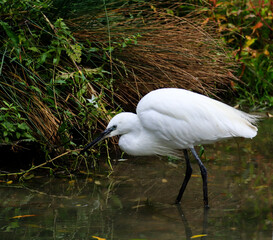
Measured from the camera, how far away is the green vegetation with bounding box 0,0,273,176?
4523mm

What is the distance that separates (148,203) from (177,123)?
25.4 inches

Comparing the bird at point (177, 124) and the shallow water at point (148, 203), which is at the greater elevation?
the bird at point (177, 124)

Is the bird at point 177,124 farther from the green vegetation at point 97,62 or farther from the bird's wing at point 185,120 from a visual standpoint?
the green vegetation at point 97,62

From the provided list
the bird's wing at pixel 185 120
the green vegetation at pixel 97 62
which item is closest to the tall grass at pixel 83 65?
the green vegetation at pixel 97 62

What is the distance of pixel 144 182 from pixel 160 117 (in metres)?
0.71

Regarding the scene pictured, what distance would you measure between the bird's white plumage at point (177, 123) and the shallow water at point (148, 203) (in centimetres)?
41

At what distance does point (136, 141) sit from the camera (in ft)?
13.3

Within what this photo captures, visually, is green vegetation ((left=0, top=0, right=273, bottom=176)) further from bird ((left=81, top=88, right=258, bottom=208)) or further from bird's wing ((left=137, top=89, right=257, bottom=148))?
bird's wing ((left=137, top=89, right=257, bottom=148))

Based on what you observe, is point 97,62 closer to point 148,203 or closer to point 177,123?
point 177,123

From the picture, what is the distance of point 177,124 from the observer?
13.0 ft

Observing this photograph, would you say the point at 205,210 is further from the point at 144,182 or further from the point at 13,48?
the point at 13,48

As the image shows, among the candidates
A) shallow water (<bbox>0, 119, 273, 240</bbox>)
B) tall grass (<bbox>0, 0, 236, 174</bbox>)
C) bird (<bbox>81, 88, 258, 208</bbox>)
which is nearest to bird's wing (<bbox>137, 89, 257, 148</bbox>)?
bird (<bbox>81, 88, 258, 208</bbox>)

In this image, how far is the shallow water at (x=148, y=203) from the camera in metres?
3.36

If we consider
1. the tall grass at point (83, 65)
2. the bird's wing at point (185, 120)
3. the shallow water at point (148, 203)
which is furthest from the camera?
the tall grass at point (83, 65)
